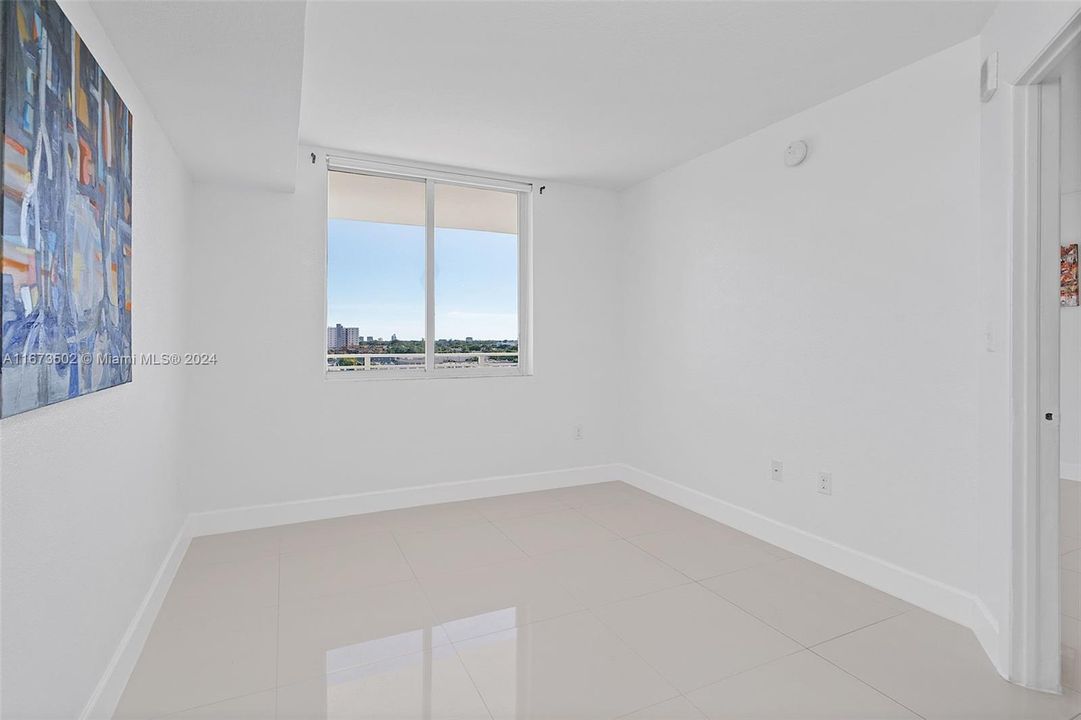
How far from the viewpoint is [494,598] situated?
262cm

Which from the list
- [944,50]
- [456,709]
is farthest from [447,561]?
[944,50]

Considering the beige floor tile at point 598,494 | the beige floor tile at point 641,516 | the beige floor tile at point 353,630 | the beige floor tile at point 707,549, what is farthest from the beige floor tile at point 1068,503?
the beige floor tile at point 598,494

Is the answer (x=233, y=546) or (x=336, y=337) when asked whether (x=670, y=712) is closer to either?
(x=233, y=546)

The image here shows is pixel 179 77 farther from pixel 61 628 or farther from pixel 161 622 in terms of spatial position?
pixel 161 622

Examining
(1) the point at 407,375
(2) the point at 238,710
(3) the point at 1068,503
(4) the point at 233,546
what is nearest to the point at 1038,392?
(3) the point at 1068,503

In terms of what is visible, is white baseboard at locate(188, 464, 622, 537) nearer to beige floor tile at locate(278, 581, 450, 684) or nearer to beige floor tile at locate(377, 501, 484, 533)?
beige floor tile at locate(377, 501, 484, 533)

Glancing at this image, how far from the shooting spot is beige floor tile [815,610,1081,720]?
183cm

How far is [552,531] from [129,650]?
219cm

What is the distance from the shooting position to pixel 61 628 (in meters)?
1.42

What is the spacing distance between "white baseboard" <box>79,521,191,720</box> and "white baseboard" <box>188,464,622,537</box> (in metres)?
0.63

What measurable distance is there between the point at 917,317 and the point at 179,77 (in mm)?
3243

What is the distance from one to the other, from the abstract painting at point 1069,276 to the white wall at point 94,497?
10.3 ft

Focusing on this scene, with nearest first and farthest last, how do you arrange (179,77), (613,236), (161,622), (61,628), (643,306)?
(61,628) < (179,77) < (161,622) < (643,306) < (613,236)

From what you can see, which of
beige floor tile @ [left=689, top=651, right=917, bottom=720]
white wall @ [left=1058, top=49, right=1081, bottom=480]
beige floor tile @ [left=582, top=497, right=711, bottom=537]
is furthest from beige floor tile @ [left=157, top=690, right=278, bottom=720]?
white wall @ [left=1058, top=49, right=1081, bottom=480]
